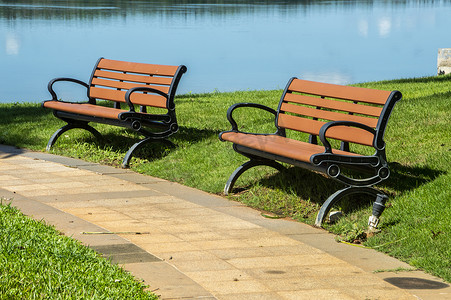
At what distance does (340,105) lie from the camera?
6703 mm

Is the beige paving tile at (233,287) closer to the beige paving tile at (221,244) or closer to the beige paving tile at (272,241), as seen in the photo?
the beige paving tile at (221,244)

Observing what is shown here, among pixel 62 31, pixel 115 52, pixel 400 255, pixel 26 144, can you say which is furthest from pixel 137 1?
pixel 400 255

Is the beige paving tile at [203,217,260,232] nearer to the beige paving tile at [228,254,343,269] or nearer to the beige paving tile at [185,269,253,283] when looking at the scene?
the beige paving tile at [228,254,343,269]

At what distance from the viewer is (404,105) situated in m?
9.66

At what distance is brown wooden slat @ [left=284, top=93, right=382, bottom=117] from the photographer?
20.7 feet

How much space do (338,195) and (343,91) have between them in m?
1.11

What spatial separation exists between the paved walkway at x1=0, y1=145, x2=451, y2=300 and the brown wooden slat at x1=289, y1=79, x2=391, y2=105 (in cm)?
126

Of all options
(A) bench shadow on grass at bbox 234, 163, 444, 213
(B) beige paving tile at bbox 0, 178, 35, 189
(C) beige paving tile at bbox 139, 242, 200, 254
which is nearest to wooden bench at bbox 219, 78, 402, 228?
(A) bench shadow on grass at bbox 234, 163, 444, 213

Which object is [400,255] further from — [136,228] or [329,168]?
[136,228]

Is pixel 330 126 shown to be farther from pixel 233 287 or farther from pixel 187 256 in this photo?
pixel 233 287

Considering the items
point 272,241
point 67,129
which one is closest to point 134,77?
point 67,129

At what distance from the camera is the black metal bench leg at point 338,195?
236 inches

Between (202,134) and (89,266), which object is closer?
(89,266)

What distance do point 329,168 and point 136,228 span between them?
161cm
